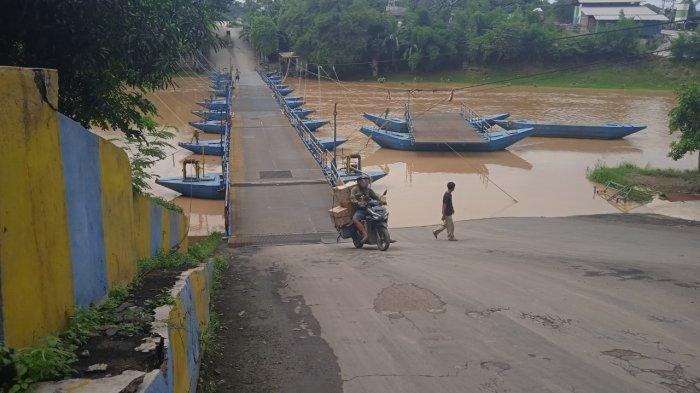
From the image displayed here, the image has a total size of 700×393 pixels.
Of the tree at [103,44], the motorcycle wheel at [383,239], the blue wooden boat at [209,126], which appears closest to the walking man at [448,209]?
the motorcycle wheel at [383,239]

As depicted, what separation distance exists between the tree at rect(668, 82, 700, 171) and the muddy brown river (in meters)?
2.98

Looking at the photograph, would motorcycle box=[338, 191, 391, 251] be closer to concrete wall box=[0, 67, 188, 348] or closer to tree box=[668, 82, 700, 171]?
concrete wall box=[0, 67, 188, 348]

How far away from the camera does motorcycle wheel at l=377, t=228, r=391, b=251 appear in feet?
35.4

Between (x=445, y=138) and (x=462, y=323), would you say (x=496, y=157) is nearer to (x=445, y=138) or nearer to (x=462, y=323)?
(x=445, y=138)

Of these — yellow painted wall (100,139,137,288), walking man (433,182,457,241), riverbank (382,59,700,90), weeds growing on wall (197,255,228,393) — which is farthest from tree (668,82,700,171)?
riverbank (382,59,700,90)

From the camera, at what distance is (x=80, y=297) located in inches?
136

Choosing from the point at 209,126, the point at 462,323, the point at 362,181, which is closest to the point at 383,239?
the point at 362,181

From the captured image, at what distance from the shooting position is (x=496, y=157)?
94.7 feet

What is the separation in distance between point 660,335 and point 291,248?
6947 millimetres

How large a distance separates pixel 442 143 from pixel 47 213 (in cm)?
2672

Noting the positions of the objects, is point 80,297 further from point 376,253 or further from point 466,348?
point 376,253

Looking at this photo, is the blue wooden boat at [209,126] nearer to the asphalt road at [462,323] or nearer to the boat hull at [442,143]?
the boat hull at [442,143]

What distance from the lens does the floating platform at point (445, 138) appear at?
1148 inches

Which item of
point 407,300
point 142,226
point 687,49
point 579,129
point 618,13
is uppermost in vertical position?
point 618,13
